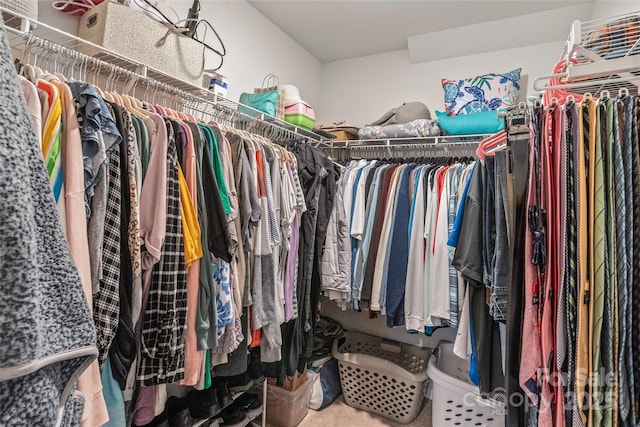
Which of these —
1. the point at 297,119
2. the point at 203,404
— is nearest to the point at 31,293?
the point at 203,404

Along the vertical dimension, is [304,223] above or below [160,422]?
above

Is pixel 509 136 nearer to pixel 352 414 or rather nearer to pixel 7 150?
pixel 7 150

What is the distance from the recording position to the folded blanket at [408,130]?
2.09m

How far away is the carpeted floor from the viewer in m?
1.92

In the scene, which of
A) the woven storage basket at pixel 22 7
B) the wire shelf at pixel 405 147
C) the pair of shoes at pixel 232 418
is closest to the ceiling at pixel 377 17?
the wire shelf at pixel 405 147

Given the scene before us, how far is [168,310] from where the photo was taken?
0.89m

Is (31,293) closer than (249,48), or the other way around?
(31,293)

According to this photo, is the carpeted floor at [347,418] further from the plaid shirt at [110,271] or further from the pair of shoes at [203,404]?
the plaid shirt at [110,271]

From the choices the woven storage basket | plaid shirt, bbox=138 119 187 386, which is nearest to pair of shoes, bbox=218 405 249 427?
plaid shirt, bbox=138 119 187 386

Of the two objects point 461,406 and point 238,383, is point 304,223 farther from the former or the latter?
point 461,406

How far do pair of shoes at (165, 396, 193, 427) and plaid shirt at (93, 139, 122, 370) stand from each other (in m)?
0.81

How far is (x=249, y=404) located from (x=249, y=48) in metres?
2.12

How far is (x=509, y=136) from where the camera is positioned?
911 mm

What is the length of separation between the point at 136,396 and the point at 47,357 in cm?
89
